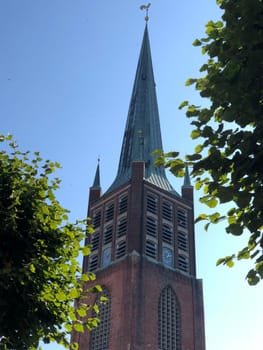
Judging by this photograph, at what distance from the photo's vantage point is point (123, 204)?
155ft

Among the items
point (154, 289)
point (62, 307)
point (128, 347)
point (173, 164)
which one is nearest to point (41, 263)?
point (62, 307)

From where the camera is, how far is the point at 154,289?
138ft

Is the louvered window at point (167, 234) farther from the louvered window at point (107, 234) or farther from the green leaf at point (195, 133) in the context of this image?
the green leaf at point (195, 133)

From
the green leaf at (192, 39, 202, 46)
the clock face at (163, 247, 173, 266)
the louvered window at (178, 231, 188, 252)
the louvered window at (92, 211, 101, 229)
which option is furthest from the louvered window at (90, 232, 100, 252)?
the green leaf at (192, 39, 202, 46)

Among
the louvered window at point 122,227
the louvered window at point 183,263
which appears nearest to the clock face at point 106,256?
the louvered window at point 122,227

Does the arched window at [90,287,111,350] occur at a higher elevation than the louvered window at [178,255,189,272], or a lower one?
lower

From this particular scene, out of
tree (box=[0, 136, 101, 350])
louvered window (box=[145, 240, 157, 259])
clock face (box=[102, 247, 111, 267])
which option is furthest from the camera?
clock face (box=[102, 247, 111, 267])

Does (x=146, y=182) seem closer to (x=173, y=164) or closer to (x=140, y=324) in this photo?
(x=140, y=324)

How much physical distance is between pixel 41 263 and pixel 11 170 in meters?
2.15

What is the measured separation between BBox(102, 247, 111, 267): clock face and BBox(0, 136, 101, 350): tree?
34.3 metres

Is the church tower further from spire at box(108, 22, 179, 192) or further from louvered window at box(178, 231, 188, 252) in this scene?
spire at box(108, 22, 179, 192)

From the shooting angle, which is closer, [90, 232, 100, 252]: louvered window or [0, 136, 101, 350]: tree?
[0, 136, 101, 350]: tree

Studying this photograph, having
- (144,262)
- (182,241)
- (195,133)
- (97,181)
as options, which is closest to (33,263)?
(195,133)

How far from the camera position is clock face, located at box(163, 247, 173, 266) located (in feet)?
147
